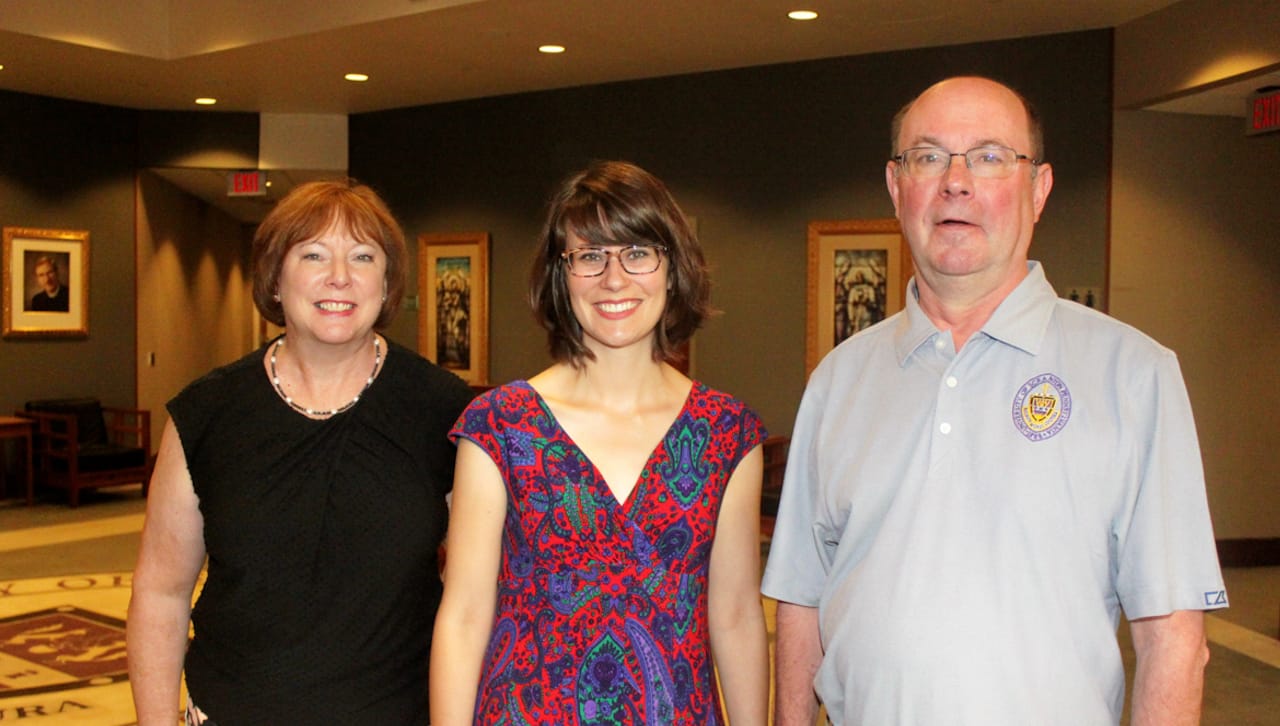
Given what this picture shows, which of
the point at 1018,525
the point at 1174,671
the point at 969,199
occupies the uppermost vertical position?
the point at 969,199

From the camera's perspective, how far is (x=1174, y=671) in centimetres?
184

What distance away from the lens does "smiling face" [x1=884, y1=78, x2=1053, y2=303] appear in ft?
6.54

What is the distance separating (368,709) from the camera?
2139 millimetres

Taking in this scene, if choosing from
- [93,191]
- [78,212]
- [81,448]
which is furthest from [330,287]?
[93,191]

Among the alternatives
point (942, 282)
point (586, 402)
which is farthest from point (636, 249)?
point (942, 282)

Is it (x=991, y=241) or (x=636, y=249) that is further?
(x=636, y=249)

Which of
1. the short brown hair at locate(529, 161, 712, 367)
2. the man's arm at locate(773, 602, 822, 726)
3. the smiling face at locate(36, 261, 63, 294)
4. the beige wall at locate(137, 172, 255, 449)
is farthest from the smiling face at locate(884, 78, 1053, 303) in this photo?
the beige wall at locate(137, 172, 255, 449)

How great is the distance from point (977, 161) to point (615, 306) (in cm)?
69

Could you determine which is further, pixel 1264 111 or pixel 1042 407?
pixel 1264 111

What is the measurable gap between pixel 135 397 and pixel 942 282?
464 inches

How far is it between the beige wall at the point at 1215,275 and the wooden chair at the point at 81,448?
8749 millimetres

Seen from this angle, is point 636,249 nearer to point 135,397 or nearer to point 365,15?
point 365,15

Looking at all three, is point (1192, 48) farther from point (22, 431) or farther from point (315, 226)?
point (22, 431)

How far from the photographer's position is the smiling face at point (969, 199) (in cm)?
199
